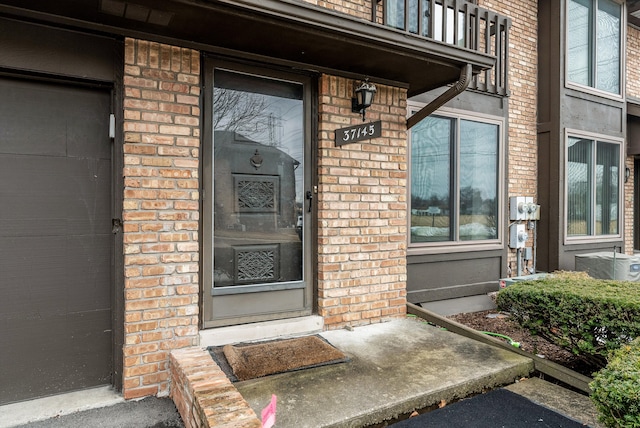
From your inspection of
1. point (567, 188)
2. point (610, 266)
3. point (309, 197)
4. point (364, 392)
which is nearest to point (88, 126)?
point (309, 197)

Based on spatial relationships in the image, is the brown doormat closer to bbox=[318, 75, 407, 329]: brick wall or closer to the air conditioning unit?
bbox=[318, 75, 407, 329]: brick wall

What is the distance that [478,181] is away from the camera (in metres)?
5.45

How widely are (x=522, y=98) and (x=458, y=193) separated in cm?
213

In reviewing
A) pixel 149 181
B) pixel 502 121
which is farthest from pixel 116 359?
pixel 502 121

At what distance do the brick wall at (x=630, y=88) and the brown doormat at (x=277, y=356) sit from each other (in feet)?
23.6

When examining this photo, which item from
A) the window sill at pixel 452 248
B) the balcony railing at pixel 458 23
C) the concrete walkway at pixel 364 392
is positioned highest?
the balcony railing at pixel 458 23

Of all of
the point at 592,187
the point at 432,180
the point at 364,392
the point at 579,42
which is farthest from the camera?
the point at 592,187

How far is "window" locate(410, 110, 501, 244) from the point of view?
16.2 feet

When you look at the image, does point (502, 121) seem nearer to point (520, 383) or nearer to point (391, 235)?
point (391, 235)

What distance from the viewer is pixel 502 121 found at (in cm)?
563

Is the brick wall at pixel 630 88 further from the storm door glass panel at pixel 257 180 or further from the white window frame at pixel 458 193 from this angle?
the storm door glass panel at pixel 257 180

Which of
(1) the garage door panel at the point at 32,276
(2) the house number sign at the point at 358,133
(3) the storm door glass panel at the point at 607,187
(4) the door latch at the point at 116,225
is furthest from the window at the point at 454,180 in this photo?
(1) the garage door panel at the point at 32,276

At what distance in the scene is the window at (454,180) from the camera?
16.2 feet

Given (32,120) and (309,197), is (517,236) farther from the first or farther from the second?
(32,120)
